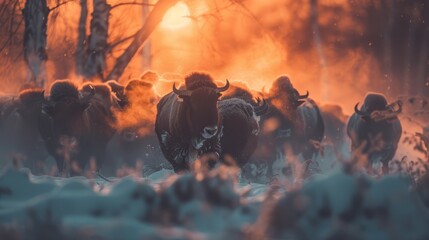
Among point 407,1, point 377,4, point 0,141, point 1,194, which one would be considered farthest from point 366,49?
point 1,194

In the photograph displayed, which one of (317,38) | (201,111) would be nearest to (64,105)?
(201,111)

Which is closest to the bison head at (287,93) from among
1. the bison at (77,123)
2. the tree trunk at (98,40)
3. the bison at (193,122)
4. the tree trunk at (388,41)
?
the bison at (77,123)

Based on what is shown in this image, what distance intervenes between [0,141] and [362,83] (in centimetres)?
2520

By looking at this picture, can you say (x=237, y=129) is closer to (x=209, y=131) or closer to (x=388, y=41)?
(x=209, y=131)

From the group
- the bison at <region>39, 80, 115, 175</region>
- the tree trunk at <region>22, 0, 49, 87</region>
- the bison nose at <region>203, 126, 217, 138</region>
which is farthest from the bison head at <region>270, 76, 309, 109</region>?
the bison nose at <region>203, 126, 217, 138</region>

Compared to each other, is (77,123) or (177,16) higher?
(177,16)

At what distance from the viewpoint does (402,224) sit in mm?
5258

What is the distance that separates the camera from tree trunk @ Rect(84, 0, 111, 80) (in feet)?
59.0

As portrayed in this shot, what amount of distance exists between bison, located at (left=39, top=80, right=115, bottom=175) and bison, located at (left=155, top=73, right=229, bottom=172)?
2.24 meters

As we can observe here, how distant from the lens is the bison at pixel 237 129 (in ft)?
38.7

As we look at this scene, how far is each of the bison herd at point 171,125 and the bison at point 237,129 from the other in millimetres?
13

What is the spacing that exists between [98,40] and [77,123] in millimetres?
4108

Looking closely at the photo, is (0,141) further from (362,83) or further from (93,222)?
Answer: (362,83)

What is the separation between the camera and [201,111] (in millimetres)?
10773
